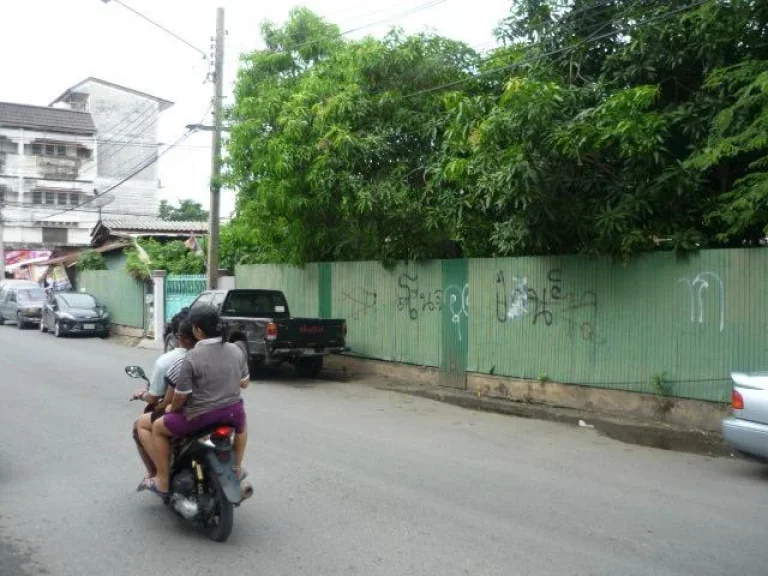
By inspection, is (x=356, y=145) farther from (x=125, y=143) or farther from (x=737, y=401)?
(x=125, y=143)

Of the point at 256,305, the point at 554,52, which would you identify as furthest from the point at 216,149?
the point at 554,52

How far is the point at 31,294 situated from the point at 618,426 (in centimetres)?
2501

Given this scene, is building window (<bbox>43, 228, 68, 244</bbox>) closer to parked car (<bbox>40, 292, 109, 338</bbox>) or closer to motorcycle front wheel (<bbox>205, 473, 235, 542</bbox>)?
parked car (<bbox>40, 292, 109, 338</bbox>)

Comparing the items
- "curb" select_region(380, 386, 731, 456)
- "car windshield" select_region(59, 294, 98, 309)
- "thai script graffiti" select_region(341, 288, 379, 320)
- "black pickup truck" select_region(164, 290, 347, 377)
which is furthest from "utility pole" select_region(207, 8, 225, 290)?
"curb" select_region(380, 386, 731, 456)

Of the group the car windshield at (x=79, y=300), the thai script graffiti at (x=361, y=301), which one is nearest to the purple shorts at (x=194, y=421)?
the thai script graffiti at (x=361, y=301)

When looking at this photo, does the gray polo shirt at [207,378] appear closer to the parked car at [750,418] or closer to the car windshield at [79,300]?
the parked car at [750,418]

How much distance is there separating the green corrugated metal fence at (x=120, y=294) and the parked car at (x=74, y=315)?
0.77 m

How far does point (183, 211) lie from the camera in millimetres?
58750

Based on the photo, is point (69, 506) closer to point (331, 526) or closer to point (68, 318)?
point (331, 526)

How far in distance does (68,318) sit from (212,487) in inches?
814

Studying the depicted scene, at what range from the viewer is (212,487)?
5.08m

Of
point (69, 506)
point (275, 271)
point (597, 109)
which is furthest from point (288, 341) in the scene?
point (69, 506)

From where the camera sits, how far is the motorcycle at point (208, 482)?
4.96 metres

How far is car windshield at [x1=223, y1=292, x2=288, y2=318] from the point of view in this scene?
1558cm
